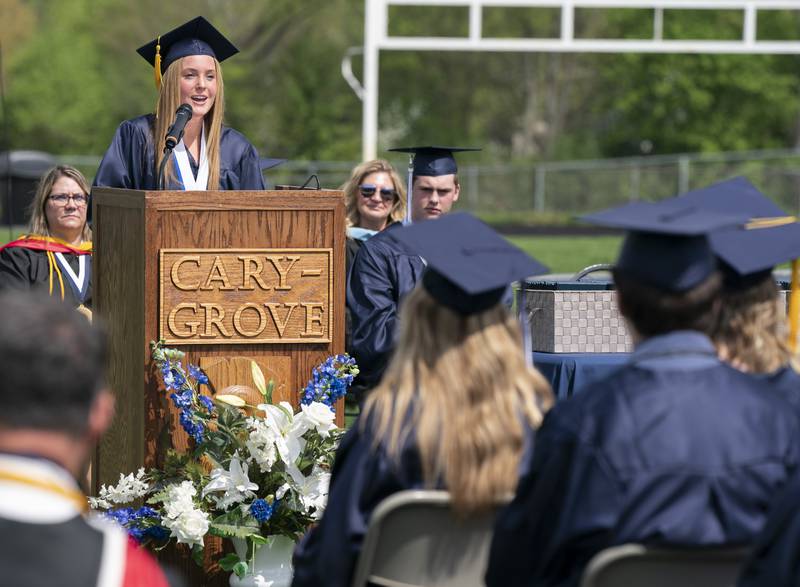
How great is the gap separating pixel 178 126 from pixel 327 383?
109 centimetres

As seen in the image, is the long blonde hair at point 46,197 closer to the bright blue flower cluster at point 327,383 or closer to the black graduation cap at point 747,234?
the bright blue flower cluster at point 327,383

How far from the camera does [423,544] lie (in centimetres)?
288

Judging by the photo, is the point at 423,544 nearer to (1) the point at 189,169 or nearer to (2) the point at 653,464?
(2) the point at 653,464

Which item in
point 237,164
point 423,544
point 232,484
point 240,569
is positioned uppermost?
point 237,164

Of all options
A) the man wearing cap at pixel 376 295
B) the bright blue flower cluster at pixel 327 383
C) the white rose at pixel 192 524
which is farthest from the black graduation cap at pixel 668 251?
the man wearing cap at pixel 376 295

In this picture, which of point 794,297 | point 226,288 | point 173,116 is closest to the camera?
point 794,297

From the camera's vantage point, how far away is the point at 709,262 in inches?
111

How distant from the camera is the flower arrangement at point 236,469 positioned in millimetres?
4574

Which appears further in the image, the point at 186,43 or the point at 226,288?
the point at 186,43

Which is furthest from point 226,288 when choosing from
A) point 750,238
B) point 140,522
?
point 750,238

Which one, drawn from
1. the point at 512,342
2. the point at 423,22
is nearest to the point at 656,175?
the point at 423,22

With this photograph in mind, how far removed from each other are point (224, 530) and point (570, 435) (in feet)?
6.98

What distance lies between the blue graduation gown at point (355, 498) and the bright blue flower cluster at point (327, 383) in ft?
5.56

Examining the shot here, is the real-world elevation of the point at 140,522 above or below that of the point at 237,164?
below
